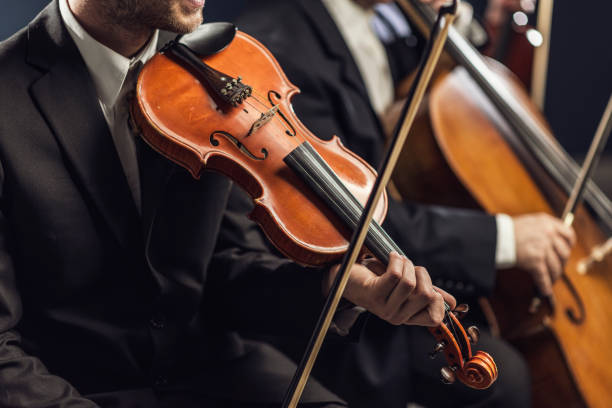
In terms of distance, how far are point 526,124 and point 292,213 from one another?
32.0 inches

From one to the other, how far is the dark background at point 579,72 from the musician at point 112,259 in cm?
182

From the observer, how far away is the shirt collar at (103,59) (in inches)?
26.3

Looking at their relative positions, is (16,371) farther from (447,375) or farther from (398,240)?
(398,240)

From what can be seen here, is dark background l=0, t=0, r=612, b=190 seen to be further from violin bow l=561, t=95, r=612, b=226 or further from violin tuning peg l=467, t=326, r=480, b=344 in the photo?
violin tuning peg l=467, t=326, r=480, b=344

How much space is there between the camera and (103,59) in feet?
2.24

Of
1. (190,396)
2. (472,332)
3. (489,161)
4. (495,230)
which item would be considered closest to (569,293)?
(495,230)

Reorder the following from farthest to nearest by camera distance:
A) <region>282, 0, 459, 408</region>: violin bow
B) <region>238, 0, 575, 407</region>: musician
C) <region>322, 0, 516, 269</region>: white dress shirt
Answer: <region>322, 0, 516, 269</region>: white dress shirt → <region>238, 0, 575, 407</region>: musician → <region>282, 0, 459, 408</region>: violin bow

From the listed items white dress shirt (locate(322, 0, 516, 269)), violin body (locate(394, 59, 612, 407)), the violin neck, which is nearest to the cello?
violin body (locate(394, 59, 612, 407))

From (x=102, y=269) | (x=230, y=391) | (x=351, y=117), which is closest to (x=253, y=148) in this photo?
(x=102, y=269)

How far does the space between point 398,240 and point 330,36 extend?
371 millimetres

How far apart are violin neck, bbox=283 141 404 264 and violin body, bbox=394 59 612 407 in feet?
1.90

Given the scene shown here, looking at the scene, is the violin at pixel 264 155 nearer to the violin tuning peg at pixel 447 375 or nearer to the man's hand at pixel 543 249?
the violin tuning peg at pixel 447 375

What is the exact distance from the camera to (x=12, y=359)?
2.16ft

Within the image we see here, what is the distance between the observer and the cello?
106 centimetres
